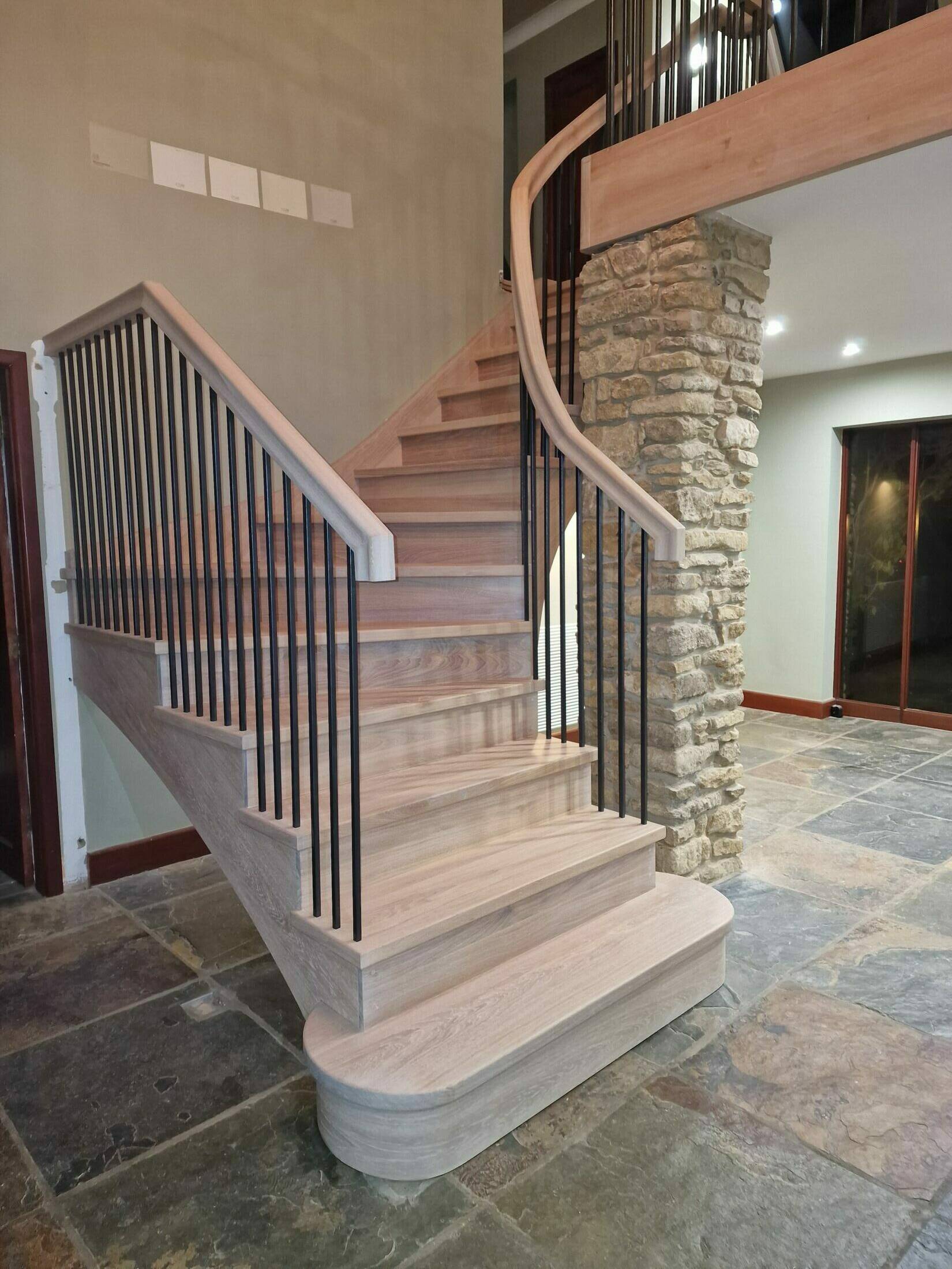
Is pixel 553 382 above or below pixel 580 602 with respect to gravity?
above

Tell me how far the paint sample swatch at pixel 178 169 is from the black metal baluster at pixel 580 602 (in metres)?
1.90

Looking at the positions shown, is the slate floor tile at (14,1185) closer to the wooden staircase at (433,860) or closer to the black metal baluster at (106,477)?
the wooden staircase at (433,860)

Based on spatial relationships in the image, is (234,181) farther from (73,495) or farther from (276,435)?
(276,435)

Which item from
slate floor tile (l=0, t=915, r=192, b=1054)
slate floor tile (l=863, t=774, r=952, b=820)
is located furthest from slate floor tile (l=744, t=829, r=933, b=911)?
slate floor tile (l=0, t=915, r=192, b=1054)

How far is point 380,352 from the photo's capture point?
13.0ft

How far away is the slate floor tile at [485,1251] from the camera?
4.83 ft

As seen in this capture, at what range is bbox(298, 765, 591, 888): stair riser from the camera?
2055 millimetres

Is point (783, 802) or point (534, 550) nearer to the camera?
point (534, 550)

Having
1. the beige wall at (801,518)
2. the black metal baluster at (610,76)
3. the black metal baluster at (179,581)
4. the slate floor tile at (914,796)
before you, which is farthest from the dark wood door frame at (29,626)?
the beige wall at (801,518)

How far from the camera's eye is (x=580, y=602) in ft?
8.61

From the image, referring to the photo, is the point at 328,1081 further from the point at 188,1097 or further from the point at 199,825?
the point at 199,825

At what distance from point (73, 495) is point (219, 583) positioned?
3.50 ft

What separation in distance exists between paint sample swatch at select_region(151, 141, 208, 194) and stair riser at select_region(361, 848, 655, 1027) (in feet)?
9.45

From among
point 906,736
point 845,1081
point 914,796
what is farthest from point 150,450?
point 906,736
